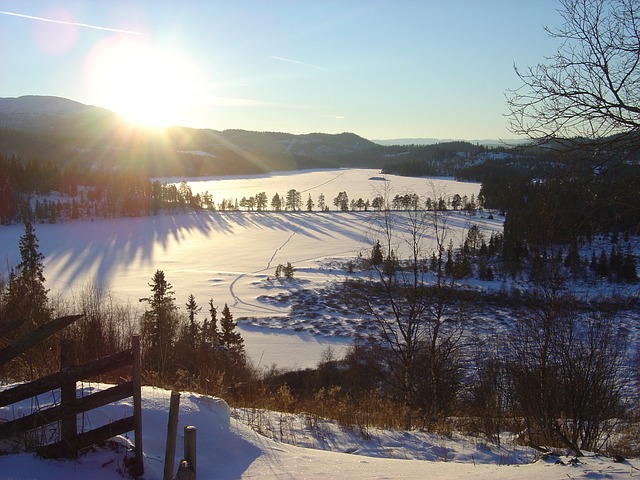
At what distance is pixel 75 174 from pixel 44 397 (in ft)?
441

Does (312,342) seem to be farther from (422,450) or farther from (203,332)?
(422,450)

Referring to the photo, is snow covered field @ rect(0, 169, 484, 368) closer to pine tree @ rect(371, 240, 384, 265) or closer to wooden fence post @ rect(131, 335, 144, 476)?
pine tree @ rect(371, 240, 384, 265)

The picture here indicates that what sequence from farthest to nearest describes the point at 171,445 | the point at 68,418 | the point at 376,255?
1. the point at 376,255
2. the point at 68,418
3. the point at 171,445

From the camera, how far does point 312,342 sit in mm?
36094

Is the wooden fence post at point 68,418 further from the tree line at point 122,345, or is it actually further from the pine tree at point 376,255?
the pine tree at point 376,255

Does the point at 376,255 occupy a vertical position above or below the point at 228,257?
above

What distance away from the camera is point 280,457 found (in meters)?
4.96

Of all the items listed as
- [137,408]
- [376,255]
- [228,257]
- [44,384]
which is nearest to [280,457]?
[137,408]

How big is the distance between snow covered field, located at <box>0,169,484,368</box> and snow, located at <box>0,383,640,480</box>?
22.5 feet

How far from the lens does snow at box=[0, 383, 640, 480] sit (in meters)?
3.99

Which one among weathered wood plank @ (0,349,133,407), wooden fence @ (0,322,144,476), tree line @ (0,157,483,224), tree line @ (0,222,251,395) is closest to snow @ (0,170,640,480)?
wooden fence @ (0,322,144,476)

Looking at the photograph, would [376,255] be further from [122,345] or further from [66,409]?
[66,409]

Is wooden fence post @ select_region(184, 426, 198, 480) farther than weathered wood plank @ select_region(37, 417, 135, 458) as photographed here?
No

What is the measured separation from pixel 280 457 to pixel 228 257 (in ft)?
241
